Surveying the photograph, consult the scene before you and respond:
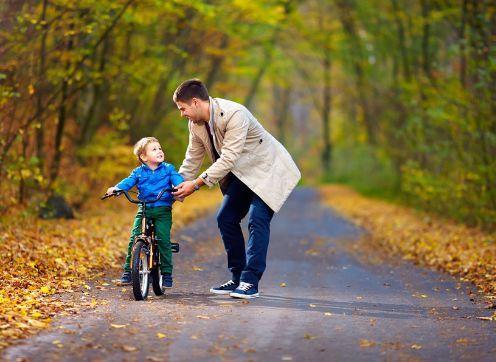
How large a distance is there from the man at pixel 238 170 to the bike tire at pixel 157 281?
54cm

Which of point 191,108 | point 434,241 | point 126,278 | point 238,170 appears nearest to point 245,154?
point 238,170

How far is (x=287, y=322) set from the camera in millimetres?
6719

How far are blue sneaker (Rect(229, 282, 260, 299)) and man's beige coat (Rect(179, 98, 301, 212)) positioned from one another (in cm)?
74

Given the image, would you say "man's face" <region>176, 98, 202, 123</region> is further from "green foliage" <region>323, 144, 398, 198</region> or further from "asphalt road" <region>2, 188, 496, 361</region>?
"green foliage" <region>323, 144, 398, 198</region>

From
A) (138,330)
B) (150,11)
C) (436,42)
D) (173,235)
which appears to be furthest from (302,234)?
(138,330)

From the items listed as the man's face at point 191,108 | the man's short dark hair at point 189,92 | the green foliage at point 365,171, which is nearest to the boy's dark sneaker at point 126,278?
the man's face at point 191,108

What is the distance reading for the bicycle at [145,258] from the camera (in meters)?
7.40

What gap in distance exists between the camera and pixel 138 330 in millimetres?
6164

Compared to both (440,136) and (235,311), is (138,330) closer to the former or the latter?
(235,311)

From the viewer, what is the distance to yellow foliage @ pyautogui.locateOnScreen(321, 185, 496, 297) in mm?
10406

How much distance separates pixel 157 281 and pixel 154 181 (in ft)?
3.00

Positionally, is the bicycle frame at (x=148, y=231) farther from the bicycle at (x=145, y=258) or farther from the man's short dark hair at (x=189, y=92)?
the man's short dark hair at (x=189, y=92)

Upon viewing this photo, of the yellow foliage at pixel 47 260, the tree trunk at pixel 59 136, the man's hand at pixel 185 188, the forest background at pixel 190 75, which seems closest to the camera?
the yellow foliage at pixel 47 260

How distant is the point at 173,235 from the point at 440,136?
6.58 metres
